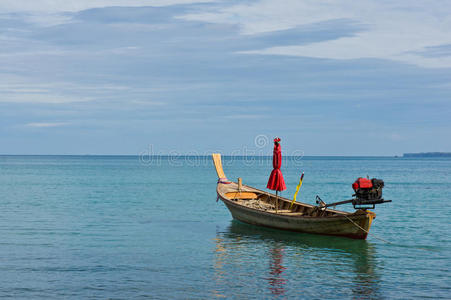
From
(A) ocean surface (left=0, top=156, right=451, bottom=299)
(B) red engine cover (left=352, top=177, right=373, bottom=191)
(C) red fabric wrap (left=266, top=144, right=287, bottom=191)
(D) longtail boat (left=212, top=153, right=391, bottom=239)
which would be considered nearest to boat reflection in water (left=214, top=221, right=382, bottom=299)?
(A) ocean surface (left=0, top=156, right=451, bottom=299)

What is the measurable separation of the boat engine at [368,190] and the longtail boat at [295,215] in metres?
0.18

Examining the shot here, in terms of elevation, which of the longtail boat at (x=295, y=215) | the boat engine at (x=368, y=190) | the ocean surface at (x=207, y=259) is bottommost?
the ocean surface at (x=207, y=259)

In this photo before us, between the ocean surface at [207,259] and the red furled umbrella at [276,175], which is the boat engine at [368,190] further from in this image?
the red furled umbrella at [276,175]

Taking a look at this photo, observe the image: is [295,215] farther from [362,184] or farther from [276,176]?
[362,184]

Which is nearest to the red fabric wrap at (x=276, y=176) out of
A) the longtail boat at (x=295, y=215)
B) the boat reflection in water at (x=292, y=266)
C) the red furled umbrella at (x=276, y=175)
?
the red furled umbrella at (x=276, y=175)

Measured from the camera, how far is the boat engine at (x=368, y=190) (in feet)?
67.1

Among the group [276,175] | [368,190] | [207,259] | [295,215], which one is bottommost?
[207,259]

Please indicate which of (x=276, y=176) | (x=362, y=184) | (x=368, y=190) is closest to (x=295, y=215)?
(x=276, y=176)

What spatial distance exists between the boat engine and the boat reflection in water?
2359mm

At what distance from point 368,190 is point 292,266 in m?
4.47

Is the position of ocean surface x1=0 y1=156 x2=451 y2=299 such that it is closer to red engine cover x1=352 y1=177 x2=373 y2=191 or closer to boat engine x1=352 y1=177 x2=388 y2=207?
boat engine x1=352 y1=177 x2=388 y2=207

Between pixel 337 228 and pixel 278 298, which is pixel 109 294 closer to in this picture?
pixel 278 298

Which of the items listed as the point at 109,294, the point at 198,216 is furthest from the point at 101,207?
the point at 109,294

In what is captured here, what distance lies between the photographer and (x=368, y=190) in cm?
2066
